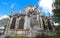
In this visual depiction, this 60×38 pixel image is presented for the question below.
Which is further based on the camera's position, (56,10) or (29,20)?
(29,20)

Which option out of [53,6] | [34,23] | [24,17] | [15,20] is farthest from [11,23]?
[53,6]

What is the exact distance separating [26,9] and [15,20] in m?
7.87

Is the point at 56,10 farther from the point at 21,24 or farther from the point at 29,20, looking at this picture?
the point at 21,24

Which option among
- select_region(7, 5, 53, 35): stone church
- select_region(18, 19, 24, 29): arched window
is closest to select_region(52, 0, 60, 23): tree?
select_region(7, 5, 53, 35): stone church

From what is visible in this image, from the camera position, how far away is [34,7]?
50469 mm

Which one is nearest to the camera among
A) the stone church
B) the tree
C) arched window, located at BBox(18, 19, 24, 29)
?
the tree

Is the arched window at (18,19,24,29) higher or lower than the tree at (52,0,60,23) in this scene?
lower

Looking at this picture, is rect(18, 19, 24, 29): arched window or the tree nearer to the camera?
the tree

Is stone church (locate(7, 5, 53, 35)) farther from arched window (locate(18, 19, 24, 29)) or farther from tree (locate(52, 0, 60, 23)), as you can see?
tree (locate(52, 0, 60, 23))

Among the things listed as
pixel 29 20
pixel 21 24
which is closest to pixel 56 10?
pixel 29 20

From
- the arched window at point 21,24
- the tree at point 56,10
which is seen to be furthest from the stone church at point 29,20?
the tree at point 56,10

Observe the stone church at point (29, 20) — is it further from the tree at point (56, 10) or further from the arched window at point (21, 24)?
the tree at point (56, 10)

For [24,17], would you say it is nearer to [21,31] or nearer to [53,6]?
[21,31]

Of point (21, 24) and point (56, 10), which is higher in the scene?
point (56, 10)
